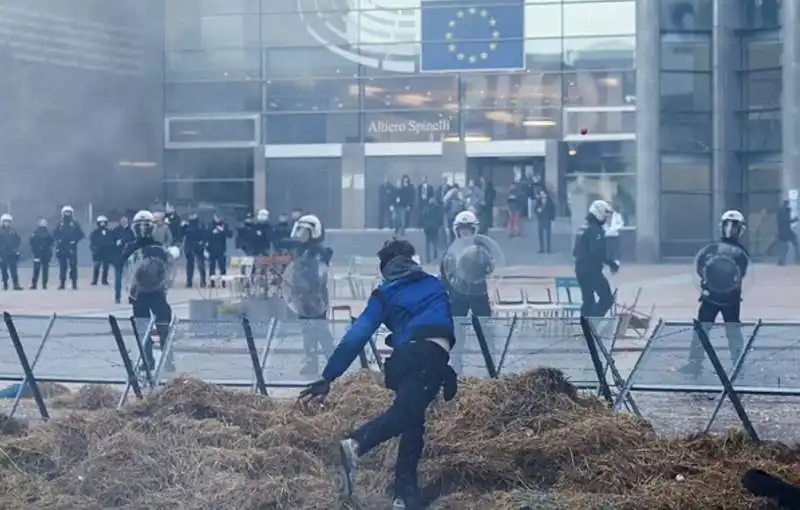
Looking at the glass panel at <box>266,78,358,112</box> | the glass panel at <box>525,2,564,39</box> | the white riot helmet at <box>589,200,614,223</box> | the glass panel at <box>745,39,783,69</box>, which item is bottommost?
the white riot helmet at <box>589,200,614,223</box>

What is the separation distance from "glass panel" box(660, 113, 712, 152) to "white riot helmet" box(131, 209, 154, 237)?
518 inches

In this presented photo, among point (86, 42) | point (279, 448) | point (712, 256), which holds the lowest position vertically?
point (279, 448)

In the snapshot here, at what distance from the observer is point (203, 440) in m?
5.02

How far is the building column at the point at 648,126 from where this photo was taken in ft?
66.3

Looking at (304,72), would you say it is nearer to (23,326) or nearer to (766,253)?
(23,326)

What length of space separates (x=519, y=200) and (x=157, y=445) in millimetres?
15293

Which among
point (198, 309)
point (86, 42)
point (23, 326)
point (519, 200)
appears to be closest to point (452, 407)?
point (86, 42)

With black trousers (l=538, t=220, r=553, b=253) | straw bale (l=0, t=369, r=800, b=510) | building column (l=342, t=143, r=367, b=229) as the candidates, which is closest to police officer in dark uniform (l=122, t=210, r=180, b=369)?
straw bale (l=0, t=369, r=800, b=510)

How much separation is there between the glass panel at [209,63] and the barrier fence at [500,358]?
3.91 ft

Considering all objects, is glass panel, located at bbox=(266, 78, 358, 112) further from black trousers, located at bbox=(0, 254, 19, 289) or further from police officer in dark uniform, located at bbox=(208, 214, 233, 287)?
black trousers, located at bbox=(0, 254, 19, 289)

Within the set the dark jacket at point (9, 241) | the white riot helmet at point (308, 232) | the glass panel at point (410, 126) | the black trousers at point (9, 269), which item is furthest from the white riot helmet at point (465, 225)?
the glass panel at point (410, 126)

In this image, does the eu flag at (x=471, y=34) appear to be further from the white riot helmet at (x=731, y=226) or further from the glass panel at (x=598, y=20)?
the glass panel at (x=598, y=20)

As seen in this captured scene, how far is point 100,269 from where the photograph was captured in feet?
54.1

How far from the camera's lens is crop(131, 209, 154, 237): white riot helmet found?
786cm
